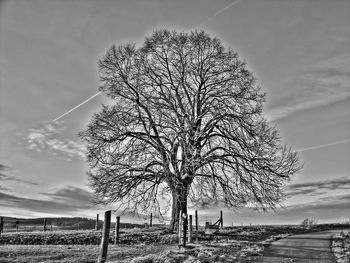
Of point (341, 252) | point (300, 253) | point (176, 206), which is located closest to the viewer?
point (300, 253)

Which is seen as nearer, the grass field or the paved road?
the paved road

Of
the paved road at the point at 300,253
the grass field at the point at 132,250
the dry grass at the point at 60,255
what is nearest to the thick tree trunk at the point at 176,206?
the grass field at the point at 132,250

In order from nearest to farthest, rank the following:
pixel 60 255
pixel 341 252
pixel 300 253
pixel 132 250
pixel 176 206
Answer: pixel 300 253
pixel 341 252
pixel 60 255
pixel 132 250
pixel 176 206

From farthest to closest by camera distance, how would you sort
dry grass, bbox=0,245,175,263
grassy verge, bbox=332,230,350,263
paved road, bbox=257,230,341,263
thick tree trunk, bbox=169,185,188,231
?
thick tree trunk, bbox=169,185,188,231 → dry grass, bbox=0,245,175,263 → grassy verge, bbox=332,230,350,263 → paved road, bbox=257,230,341,263

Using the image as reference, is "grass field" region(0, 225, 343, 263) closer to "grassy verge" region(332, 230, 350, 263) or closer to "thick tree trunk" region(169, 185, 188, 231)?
"thick tree trunk" region(169, 185, 188, 231)

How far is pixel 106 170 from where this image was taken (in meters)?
21.1

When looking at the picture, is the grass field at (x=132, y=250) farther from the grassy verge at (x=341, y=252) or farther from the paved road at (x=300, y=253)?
the grassy verge at (x=341, y=252)

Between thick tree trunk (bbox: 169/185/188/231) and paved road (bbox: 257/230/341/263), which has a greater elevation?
thick tree trunk (bbox: 169/185/188/231)

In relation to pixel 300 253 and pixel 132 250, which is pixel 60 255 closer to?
pixel 132 250

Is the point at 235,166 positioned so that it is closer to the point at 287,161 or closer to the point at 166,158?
the point at 287,161

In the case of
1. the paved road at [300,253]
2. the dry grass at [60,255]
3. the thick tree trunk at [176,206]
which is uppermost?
the thick tree trunk at [176,206]

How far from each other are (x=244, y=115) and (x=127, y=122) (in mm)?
7977

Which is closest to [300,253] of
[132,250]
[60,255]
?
[132,250]

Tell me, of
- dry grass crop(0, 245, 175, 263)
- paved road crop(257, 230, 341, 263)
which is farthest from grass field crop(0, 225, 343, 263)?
paved road crop(257, 230, 341, 263)
